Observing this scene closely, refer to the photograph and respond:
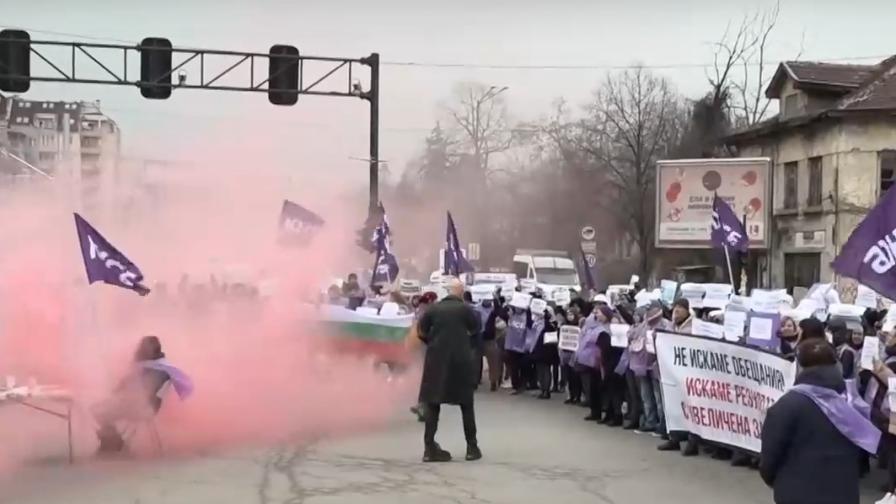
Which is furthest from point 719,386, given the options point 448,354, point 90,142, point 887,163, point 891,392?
point 887,163

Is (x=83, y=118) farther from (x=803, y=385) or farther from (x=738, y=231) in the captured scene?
(x=803, y=385)

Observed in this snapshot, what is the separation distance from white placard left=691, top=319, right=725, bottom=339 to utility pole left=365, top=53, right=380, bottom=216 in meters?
11.7

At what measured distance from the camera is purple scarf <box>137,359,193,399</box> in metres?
10.5

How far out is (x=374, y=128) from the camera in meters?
23.5

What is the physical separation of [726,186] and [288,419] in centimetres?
2729

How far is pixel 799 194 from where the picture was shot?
36.6 metres

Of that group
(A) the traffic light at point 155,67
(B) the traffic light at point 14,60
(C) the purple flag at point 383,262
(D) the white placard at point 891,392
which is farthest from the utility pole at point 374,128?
(D) the white placard at point 891,392

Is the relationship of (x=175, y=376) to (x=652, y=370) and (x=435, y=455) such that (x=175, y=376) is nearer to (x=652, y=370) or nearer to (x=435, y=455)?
(x=435, y=455)

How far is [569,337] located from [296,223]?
4.03 m

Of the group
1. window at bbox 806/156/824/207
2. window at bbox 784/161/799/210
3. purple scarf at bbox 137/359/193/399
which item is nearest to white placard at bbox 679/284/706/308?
purple scarf at bbox 137/359/193/399

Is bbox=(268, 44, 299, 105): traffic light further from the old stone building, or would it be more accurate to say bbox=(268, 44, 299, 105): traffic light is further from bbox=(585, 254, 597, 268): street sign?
Result: the old stone building

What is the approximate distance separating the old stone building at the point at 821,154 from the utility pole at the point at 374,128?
15028 millimetres

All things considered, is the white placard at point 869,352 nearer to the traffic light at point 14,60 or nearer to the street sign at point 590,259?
the traffic light at point 14,60

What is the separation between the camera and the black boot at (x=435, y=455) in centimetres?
1034
